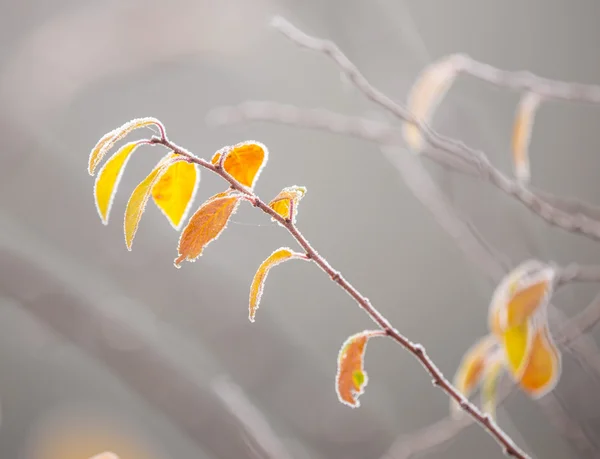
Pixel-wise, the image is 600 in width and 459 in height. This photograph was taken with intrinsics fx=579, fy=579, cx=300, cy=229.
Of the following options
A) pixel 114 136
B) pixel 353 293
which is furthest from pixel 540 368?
pixel 114 136

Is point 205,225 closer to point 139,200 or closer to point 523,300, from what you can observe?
point 139,200

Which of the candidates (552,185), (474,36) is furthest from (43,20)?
(552,185)

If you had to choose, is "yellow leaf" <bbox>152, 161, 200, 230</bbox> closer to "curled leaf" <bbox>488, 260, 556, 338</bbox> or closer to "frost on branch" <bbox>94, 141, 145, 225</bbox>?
"frost on branch" <bbox>94, 141, 145, 225</bbox>

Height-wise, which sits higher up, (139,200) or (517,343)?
(139,200)

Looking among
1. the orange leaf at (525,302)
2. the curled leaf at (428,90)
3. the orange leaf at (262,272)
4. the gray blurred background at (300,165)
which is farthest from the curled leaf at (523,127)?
the gray blurred background at (300,165)

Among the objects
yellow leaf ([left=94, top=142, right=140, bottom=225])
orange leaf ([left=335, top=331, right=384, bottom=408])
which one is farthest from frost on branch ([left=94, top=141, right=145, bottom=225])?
orange leaf ([left=335, top=331, right=384, bottom=408])

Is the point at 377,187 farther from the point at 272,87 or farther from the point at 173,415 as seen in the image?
the point at 173,415
